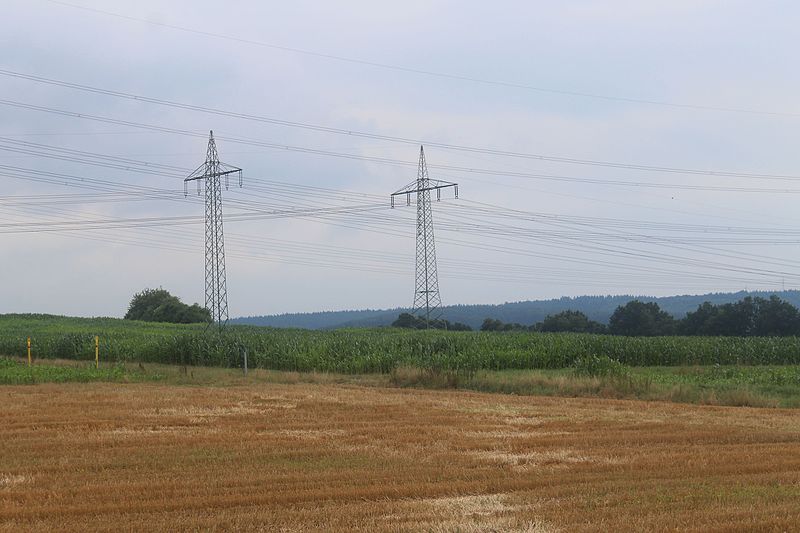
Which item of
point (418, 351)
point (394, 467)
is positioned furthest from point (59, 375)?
point (394, 467)

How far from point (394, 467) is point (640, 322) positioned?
75.9 m

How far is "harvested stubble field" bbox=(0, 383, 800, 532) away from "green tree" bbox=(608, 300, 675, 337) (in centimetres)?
6361

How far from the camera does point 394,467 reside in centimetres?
1458

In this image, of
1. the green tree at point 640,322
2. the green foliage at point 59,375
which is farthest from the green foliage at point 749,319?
the green foliage at point 59,375

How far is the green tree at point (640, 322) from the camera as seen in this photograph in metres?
86.1

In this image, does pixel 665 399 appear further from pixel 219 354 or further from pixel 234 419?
pixel 219 354

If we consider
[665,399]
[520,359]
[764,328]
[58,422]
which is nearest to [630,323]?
[764,328]

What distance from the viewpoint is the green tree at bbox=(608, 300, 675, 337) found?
86.1m

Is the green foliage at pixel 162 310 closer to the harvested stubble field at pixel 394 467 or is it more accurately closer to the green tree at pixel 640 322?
the green tree at pixel 640 322

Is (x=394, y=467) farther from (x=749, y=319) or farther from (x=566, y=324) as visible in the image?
(x=566, y=324)

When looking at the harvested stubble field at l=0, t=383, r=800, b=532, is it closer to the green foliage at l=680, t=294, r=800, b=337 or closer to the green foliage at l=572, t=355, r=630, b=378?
the green foliage at l=572, t=355, r=630, b=378

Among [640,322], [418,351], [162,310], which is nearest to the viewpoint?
[418,351]

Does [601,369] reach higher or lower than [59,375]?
lower

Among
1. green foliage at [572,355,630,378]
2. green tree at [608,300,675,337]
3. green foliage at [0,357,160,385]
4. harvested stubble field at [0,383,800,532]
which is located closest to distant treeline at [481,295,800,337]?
green tree at [608,300,675,337]
